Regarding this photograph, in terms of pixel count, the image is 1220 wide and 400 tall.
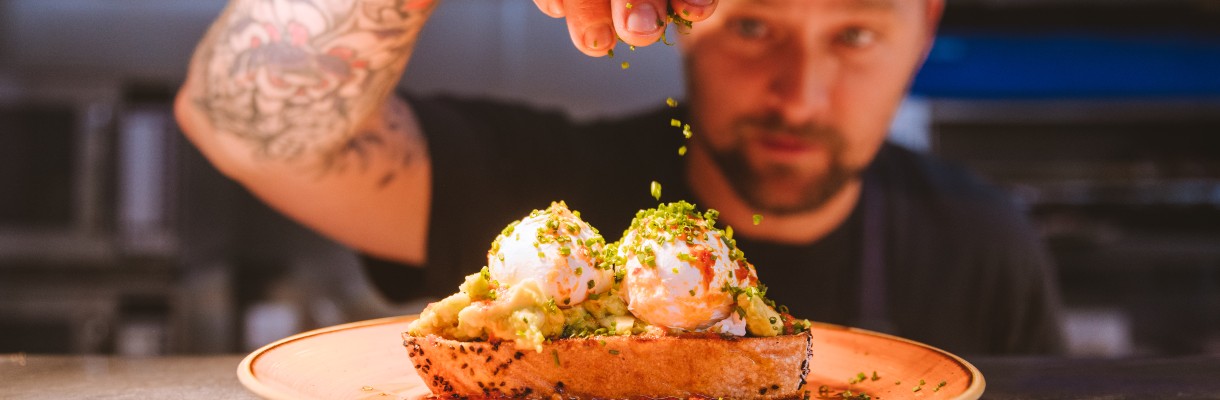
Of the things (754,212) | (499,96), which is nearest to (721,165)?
(754,212)

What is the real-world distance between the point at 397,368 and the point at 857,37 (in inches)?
84.9

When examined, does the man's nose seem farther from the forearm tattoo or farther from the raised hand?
the raised hand

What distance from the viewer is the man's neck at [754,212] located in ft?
10.6

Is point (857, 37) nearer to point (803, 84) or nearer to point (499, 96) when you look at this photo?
point (803, 84)

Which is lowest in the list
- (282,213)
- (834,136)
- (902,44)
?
(282,213)

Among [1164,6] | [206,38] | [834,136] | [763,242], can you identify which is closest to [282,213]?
[206,38]

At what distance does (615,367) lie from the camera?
1.44 m

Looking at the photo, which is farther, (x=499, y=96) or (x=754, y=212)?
(x=499, y=96)

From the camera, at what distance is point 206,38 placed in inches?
132

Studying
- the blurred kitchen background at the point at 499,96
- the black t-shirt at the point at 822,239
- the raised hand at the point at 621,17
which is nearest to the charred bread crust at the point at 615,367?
the raised hand at the point at 621,17

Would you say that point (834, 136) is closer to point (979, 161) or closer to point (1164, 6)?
point (979, 161)

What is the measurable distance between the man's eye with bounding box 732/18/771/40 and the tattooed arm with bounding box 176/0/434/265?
3.39 ft

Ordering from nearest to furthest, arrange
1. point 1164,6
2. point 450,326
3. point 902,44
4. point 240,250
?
point 450,326 → point 902,44 → point 240,250 → point 1164,6

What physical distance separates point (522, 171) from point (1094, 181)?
2737mm
